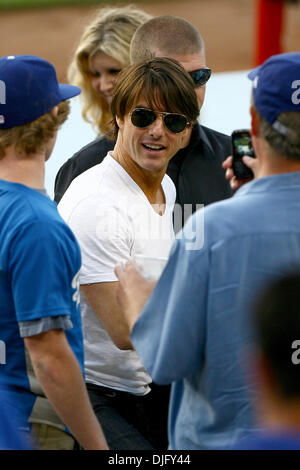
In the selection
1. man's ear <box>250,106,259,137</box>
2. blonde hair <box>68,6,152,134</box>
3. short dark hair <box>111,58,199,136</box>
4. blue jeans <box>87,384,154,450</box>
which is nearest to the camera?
man's ear <box>250,106,259,137</box>

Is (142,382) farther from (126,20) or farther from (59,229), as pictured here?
(126,20)

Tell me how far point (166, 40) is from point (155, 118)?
2.99 ft

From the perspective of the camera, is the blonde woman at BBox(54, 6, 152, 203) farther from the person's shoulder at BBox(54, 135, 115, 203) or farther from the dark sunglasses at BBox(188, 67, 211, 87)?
the dark sunglasses at BBox(188, 67, 211, 87)

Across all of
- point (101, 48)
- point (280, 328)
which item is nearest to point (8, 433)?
point (280, 328)

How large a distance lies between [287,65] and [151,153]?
892 mm

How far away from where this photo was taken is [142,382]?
9.36ft

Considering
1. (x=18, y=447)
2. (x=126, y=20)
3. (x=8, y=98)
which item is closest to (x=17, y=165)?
(x=8, y=98)

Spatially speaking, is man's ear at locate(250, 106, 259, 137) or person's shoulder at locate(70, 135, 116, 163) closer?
man's ear at locate(250, 106, 259, 137)

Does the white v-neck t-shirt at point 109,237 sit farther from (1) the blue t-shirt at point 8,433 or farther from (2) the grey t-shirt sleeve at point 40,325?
(1) the blue t-shirt at point 8,433

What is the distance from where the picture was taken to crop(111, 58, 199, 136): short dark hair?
2.87 metres

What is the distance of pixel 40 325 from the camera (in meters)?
2.23

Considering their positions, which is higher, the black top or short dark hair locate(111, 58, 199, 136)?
short dark hair locate(111, 58, 199, 136)

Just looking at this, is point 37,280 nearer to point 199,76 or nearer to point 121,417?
point 121,417

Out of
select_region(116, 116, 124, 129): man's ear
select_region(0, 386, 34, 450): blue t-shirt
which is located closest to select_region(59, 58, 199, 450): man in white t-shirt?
select_region(116, 116, 124, 129): man's ear
